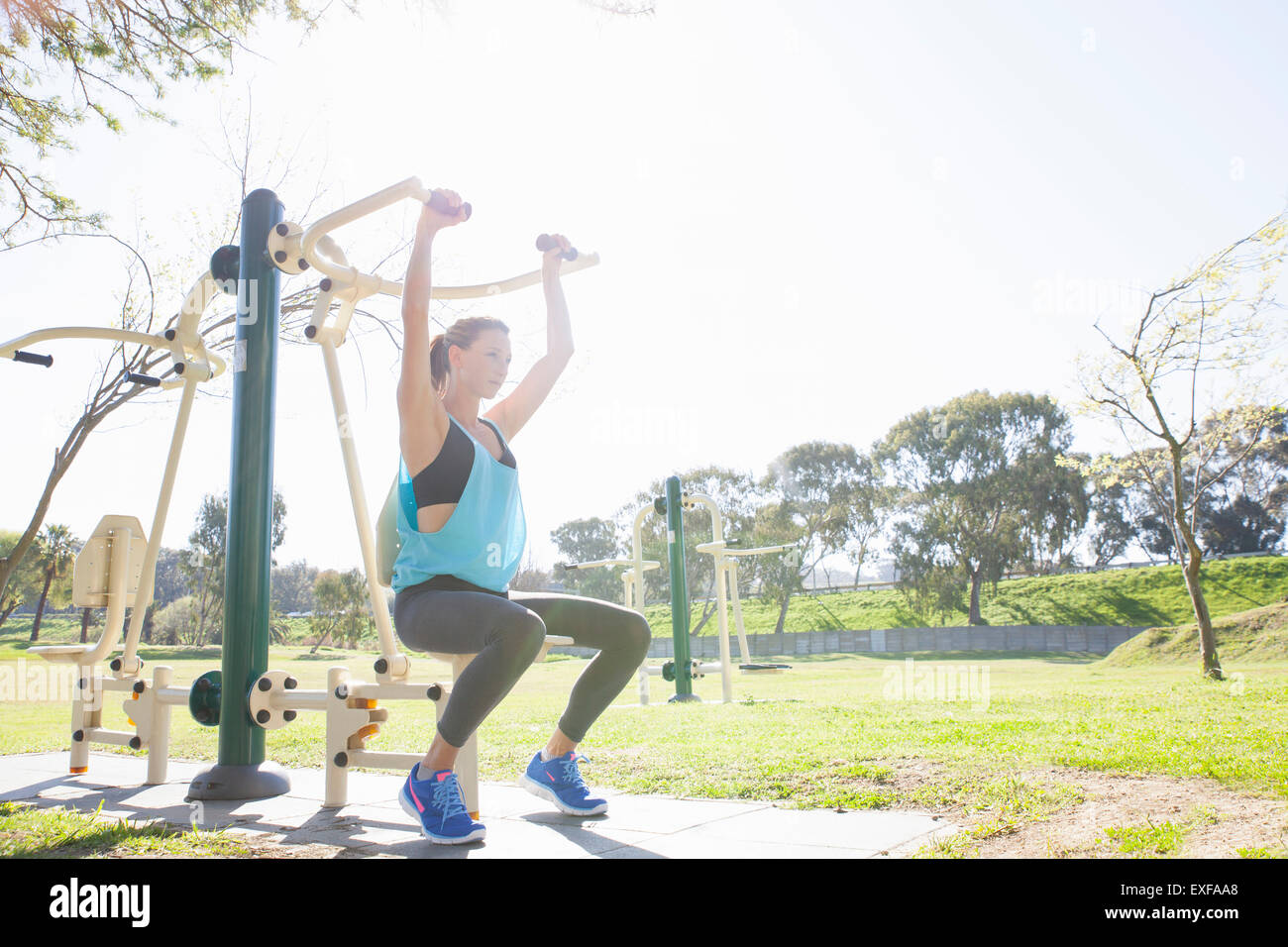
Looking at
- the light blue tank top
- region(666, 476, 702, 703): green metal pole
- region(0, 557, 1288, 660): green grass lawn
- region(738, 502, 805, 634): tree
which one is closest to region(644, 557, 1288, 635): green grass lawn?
region(0, 557, 1288, 660): green grass lawn

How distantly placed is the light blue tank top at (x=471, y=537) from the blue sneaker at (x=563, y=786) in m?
0.54

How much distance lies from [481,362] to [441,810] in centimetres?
120

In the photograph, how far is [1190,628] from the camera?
1409cm

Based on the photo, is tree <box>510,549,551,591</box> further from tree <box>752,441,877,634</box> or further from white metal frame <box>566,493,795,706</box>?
white metal frame <box>566,493,795,706</box>

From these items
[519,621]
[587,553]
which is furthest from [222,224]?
[587,553]

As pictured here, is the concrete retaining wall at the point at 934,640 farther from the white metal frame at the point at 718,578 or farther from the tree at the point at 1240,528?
the tree at the point at 1240,528

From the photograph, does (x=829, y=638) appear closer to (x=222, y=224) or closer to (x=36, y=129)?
(x=222, y=224)

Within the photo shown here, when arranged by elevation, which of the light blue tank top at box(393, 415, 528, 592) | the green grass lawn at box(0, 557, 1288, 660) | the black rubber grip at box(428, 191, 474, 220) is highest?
the black rubber grip at box(428, 191, 474, 220)

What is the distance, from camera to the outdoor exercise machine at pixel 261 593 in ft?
8.33

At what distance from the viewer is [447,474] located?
2.17m

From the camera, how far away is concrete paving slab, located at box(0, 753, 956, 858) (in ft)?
5.99

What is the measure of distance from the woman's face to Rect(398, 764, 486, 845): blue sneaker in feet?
3.46

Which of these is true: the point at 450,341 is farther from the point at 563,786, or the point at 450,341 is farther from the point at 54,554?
the point at 54,554

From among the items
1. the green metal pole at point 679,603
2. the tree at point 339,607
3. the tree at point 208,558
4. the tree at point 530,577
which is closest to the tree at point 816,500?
the tree at point 530,577
